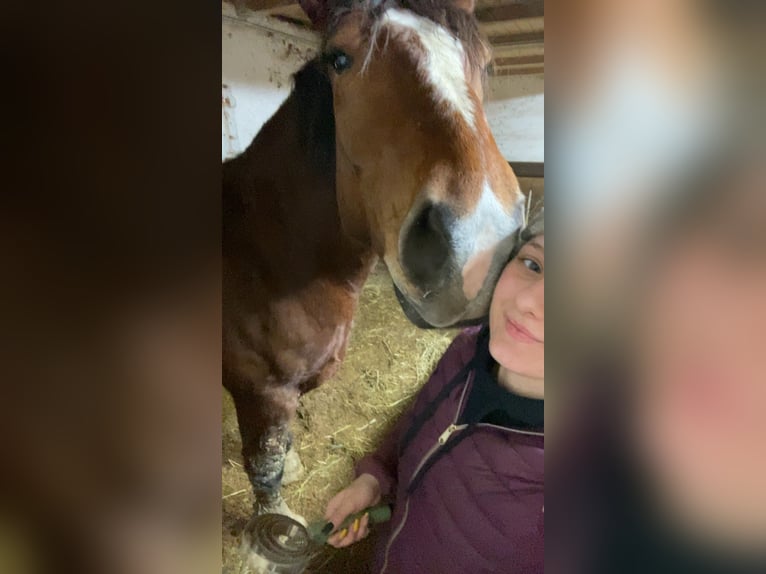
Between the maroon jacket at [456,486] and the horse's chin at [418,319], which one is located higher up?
the horse's chin at [418,319]

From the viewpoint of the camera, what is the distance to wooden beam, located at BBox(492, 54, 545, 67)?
1.95 ft

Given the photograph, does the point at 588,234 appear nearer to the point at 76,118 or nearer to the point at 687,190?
the point at 687,190

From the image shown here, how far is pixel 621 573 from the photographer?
559 millimetres

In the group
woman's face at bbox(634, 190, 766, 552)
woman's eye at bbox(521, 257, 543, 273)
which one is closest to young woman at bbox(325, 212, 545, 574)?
woman's eye at bbox(521, 257, 543, 273)

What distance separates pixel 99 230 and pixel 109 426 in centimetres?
28

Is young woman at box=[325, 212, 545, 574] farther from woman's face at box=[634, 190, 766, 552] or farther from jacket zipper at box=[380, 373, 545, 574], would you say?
woman's face at box=[634, 190, 766, 552]

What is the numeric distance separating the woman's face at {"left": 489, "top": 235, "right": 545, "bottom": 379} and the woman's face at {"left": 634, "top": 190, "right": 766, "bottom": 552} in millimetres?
107

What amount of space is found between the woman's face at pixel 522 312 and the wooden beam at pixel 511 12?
247 mm

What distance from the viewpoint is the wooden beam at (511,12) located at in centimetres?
60

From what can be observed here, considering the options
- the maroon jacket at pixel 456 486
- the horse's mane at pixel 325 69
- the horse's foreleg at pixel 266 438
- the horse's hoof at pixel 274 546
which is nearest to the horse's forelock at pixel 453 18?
the horse's mane at pixel 325 69

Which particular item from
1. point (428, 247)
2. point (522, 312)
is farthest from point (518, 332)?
point (428, 247)

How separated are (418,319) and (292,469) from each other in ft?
0.92

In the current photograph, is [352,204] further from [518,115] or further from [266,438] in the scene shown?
[266,438]

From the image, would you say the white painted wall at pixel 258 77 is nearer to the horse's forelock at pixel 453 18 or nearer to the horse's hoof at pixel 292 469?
the horse's forelock at pixel 453 18
